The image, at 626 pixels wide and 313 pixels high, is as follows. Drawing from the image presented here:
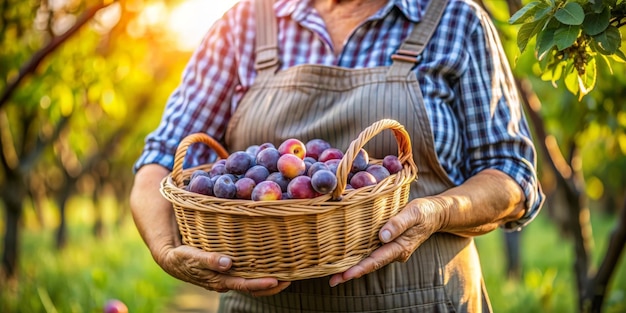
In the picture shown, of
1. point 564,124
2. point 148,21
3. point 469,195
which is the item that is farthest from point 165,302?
point 469,195

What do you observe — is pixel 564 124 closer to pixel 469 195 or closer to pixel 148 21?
pixel 469 195

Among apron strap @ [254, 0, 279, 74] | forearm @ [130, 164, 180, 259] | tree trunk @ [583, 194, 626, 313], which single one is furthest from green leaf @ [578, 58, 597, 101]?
tree trunk @ [583, 194, 626, 313]

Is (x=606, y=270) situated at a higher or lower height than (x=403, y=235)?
lower

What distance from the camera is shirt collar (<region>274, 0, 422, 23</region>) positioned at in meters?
1.91

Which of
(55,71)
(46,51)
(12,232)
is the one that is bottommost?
(12,232)

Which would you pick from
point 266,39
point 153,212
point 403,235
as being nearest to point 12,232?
point 153,212

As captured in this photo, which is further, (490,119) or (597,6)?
(490,119)

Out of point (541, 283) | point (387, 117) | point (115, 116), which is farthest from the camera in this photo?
point (115, 116)

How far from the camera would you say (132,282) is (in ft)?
21.1

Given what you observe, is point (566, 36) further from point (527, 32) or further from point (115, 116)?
point (115, 116)

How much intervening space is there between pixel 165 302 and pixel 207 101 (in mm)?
5536

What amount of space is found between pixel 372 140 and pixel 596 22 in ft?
2.19

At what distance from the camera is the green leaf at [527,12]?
1.55 meters

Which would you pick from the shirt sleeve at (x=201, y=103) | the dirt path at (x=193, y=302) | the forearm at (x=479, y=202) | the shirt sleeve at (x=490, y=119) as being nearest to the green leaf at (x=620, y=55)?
the shirt sleeve at (x=490, y=119)
